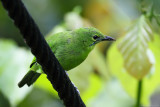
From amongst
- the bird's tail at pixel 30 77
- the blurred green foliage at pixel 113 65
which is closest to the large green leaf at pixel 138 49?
the blurred green foliage at pixel 113 65

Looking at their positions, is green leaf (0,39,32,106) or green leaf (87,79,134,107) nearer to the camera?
green leaf (0,39,32,106)

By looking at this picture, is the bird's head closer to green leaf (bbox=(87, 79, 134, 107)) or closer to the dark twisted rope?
the dark twisted rope

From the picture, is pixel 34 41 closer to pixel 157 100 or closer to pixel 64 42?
pixel 64 42

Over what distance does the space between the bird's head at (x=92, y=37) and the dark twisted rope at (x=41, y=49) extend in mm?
994

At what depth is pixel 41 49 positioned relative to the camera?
92.7 inches

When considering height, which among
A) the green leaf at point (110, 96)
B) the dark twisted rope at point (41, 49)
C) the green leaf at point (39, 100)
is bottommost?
the dark twisted rope at point (41, 49)

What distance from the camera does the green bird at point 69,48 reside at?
3510mm

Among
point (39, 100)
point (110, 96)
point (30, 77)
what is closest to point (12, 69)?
point (30, 77)

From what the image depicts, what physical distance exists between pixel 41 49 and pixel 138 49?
132cm

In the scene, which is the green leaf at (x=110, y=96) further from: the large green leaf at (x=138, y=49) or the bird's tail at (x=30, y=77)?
the large green leaf at (x=138, y=49)

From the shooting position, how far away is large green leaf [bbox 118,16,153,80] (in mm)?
3365

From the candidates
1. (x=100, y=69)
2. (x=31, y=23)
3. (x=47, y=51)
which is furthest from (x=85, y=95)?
(x=31, y=23)

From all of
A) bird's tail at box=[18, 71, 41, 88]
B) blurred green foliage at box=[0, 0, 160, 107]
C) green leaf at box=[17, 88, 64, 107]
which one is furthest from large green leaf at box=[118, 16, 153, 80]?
green leaf at box=[17, 88, 64, 107]

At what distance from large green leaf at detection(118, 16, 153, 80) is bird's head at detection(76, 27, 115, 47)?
1.03ft
